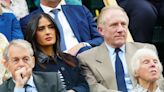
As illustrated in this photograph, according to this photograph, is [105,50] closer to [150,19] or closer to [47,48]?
[47,48]

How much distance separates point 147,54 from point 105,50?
0.62 m

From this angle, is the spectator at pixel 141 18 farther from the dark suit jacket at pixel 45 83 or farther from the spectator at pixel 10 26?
the dark suit jacket at pixel 45 83

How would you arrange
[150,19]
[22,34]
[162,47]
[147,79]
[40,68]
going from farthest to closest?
[162,47] < [150,19] < [22,34] < [40,68] < [147,79]

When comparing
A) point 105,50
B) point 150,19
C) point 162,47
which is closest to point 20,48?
point 105,50

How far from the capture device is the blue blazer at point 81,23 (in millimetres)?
6129

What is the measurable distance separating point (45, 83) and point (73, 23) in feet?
4.34

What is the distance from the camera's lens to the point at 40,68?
534cm

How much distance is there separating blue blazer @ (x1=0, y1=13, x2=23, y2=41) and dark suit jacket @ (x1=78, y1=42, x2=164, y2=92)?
0.80 m

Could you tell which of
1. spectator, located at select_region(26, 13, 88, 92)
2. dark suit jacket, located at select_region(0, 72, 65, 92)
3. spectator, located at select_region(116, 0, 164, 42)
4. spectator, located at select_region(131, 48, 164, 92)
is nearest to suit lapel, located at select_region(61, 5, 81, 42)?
spectator, located at select_region(26, 13, 88, 92)

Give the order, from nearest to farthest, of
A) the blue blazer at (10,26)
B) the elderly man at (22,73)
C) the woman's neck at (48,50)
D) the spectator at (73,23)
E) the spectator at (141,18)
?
the elderly man at (22,73)
the woman's neck at (48,50)
the blue blazer at (10,26)
the spectator at (73,23)
the spectator at (141,18)

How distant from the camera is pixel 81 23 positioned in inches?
244

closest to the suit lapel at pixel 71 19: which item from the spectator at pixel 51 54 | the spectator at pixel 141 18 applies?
the spectator at pixel 51 54

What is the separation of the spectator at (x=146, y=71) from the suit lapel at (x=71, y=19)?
125 centimetres

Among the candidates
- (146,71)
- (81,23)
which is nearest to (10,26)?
(81,23)
